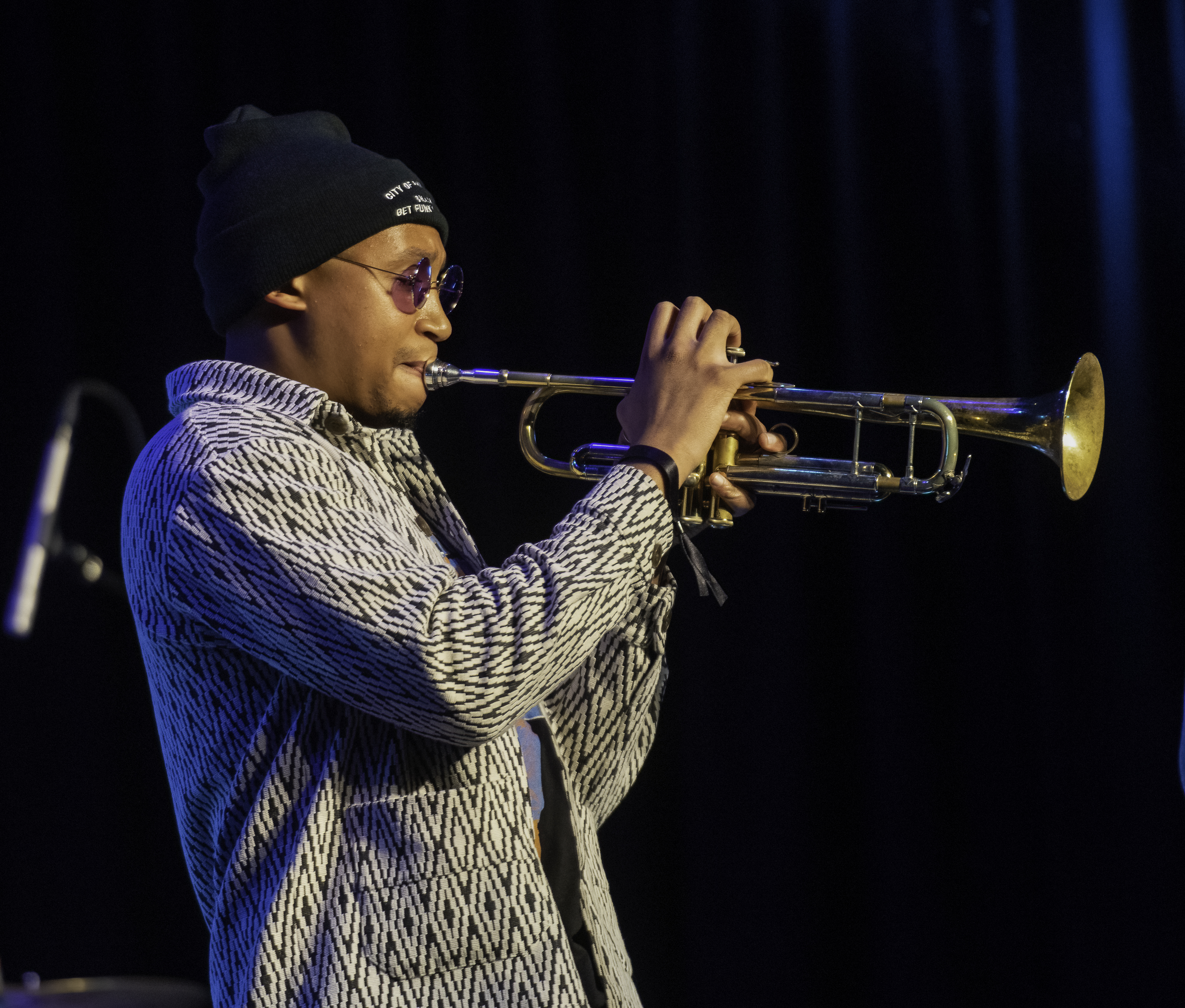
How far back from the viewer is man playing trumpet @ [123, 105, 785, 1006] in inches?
48.4

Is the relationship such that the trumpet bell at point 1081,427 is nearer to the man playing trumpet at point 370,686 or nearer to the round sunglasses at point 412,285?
the man playing trumpet at point 370,686

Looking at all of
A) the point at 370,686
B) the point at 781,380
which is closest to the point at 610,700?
the point at 370,686

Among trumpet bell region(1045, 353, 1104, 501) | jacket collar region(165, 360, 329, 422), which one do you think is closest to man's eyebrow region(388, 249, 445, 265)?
jacket collar region(165, 360, 329, 422)

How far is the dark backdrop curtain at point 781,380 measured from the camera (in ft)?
8.95

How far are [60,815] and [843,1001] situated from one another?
74.2 inches

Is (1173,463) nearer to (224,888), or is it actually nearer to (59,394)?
(224,888)

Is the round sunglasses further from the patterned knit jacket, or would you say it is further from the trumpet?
the patterned knit jacket

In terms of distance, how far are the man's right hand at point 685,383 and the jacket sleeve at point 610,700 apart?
0.30 meters

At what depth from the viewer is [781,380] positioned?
9.11ft

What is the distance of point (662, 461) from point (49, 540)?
26.9 inches

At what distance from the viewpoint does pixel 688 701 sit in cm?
282

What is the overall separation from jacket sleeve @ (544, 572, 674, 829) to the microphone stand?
66 cm

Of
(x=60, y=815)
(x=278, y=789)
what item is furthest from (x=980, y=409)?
(x=60, y=815)

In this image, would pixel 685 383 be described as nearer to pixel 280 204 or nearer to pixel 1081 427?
pixel 280 204
